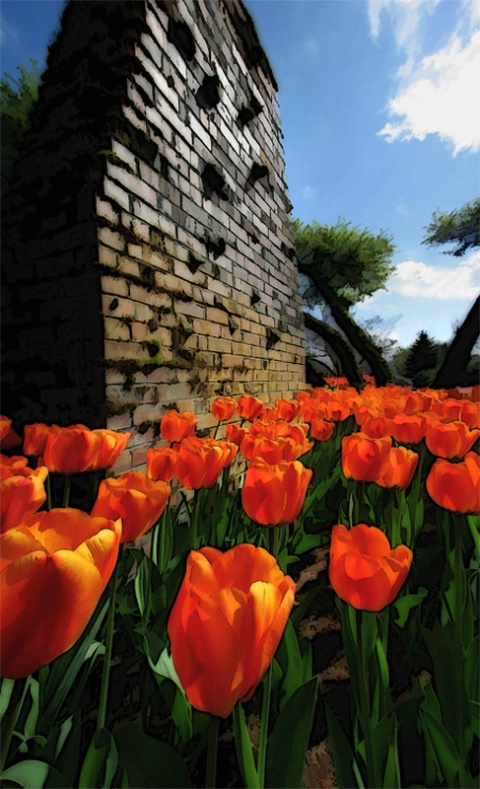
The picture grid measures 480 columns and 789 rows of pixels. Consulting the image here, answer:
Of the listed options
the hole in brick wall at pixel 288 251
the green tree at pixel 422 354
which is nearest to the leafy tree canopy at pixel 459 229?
the green tree at pixel 422 354

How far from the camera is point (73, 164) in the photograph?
1.55 m

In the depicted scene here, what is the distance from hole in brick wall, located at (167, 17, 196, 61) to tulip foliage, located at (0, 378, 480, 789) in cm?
218

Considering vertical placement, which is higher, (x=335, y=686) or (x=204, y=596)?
(x=204, y=596)

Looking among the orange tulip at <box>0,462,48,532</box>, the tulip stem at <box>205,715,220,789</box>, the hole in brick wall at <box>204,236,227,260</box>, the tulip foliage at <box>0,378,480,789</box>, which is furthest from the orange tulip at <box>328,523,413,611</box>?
the hole in brick wall at <box>204,236,227,260</box>

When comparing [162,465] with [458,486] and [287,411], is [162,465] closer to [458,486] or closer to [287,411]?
[458,486]

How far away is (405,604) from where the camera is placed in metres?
0.90

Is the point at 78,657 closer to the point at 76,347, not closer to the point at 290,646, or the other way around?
the point at 290,646

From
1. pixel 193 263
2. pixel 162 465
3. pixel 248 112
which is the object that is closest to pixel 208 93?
pixel 248 112

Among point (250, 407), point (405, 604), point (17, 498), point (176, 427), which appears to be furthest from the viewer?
point (250, 407)

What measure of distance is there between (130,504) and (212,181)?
238 centimetres

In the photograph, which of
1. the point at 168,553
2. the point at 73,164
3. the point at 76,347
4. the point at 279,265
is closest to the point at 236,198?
the point at 279,265

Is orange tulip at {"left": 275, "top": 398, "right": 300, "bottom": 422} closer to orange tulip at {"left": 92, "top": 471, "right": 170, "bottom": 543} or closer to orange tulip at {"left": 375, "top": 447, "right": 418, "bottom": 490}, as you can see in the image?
orange tulip at {"left": 375, "top": 447, "right": 418, "bottom": 490}

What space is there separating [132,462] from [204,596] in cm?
137

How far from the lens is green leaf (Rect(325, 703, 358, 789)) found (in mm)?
512
